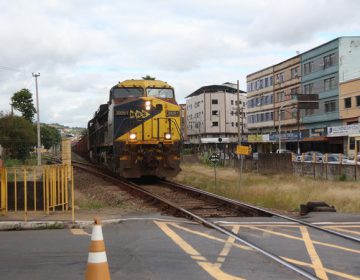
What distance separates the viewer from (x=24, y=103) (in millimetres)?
69500

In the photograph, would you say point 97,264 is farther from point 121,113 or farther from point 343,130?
point 343,130

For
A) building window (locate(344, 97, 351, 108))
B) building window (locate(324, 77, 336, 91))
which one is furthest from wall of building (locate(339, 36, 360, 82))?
building window (locate(344, 97, 351, 108))

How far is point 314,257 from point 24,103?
6748cm

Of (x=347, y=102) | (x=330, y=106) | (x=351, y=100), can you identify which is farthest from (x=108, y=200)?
(x=330, y=106)

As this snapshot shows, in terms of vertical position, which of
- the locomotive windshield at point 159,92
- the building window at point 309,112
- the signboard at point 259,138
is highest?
the building window at point 309,112

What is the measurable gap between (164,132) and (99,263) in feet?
52.0

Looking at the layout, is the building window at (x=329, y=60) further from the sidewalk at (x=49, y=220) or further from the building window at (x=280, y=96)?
the sidewalk at (x=49, y=220)

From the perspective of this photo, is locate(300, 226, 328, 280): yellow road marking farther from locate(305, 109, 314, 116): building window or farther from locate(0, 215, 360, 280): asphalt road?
locate(305, 109, 314, 116): building window

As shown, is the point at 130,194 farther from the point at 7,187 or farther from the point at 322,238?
the point at 322,238

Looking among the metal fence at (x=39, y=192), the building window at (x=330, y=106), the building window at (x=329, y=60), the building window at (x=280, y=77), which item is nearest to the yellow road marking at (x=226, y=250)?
the metal fence at (x=39, y=192)

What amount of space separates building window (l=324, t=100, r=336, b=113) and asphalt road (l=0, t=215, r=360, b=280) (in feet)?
176

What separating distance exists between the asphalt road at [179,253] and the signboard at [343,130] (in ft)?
142

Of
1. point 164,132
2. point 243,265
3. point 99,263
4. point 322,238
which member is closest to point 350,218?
point 322,238

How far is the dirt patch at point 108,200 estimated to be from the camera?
42.4 ft
